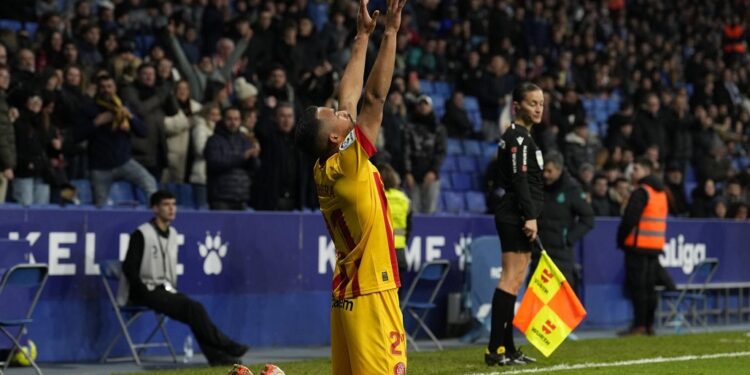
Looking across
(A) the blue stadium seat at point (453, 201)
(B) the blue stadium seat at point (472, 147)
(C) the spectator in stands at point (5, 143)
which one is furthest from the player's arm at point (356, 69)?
(B) the blue stadium seat at point (472, 147)

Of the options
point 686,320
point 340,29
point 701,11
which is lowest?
point 686,320

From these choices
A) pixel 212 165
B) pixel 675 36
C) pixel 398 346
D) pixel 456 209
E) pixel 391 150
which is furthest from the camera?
pixel 675 36

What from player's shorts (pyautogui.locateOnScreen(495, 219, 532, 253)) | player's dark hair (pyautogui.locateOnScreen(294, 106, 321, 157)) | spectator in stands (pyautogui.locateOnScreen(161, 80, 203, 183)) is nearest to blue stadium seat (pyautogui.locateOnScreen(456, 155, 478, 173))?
spectator in stands (pyautogui.locateOnScreen(161, 80, 203, 183))

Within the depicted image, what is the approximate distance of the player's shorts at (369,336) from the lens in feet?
23.8

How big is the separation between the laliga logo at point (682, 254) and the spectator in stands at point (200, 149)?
648cm

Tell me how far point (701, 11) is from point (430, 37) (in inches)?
486

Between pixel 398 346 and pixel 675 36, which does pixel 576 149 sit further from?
pixel 398 346

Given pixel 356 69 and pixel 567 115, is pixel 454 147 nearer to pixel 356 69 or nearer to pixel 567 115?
pixel 567 115

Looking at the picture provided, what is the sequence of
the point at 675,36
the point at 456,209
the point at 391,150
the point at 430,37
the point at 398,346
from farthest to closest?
the point at 675,36
the point at 430,37
the point at 456,209
the point at 391,150
the point at 398,346

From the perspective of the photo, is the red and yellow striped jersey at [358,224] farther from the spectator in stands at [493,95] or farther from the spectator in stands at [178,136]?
the spectator in stands at [493,95]

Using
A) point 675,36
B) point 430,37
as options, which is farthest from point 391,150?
point 675,36

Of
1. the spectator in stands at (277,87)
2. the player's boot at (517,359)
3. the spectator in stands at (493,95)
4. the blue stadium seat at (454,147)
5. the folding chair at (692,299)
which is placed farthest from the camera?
the spectator in stands at (493,95)

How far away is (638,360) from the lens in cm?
1248

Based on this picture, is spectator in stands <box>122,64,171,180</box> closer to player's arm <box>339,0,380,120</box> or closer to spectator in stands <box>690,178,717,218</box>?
player's arm <box>339,0,380,120</box>
